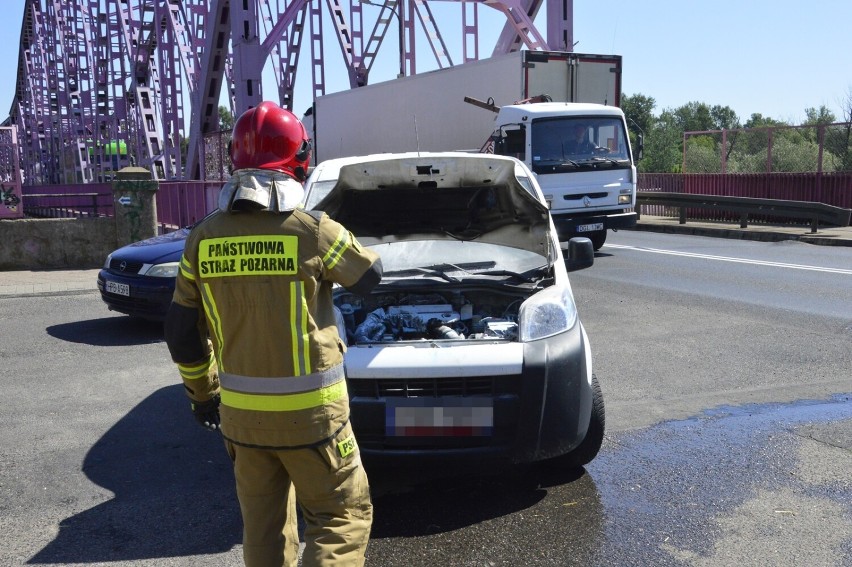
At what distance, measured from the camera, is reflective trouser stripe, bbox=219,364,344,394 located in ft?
8.80

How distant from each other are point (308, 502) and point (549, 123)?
1339 cm

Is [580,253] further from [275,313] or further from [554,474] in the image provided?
[275,313]

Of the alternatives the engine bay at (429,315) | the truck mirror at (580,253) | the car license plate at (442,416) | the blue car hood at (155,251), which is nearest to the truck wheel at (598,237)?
the blue car hood at (155,251)

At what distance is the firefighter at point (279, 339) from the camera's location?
105 inches

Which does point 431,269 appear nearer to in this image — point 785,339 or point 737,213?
point 785,339

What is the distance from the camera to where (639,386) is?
6461 millimetres

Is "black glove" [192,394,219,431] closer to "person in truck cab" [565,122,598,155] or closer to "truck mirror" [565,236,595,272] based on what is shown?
"truck mirror" [565,236,595,272]

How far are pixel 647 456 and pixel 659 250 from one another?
12171mm

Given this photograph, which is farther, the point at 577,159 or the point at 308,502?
the point at 577,159

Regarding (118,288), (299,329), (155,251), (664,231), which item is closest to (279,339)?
(299,329)

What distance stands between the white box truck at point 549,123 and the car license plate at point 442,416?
908cm

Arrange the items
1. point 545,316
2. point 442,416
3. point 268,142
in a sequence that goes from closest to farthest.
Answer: point 268,142 < point 442,416 < point 545,316

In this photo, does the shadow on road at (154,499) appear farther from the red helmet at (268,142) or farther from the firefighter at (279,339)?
the red helmet at (268,142)

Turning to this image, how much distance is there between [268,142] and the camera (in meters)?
2.78
